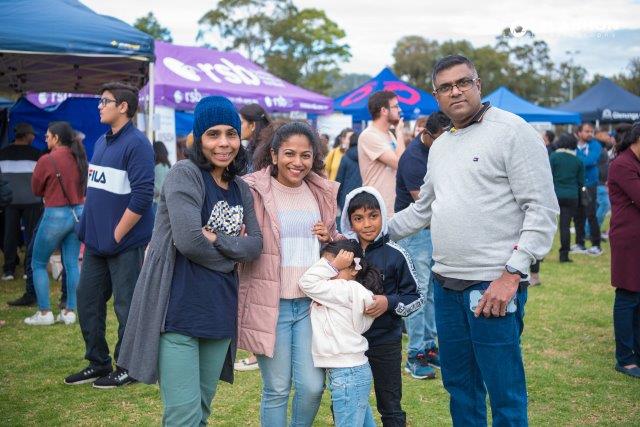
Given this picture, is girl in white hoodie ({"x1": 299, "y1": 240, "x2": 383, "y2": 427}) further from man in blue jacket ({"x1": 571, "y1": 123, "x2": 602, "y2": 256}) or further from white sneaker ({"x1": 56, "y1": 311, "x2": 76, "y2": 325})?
man in blue jacket ({"x1": 571, "y1": 123, "x2": 602, "y2": 256})

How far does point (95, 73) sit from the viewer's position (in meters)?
9.53

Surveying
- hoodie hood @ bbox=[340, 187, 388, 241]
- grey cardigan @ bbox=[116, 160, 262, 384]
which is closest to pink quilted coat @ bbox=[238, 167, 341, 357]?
grey cardigan @ bbox=[116, 160, 262, 384]

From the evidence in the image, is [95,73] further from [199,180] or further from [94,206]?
[199,180]

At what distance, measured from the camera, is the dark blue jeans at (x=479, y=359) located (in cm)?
308

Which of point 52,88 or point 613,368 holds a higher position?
point 52,88

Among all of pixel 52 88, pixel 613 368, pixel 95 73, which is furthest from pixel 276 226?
pixel 52 88

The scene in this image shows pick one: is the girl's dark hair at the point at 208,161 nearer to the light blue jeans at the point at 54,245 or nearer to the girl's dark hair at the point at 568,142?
the light blue jeans at the point at 54,245

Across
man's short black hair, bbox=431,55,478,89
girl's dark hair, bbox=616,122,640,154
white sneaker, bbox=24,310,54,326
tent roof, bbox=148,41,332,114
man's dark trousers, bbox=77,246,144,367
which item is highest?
tent roof, bbox=148,41,332,114

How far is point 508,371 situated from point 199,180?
66.2 inches

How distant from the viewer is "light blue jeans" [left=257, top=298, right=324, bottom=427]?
335 cm

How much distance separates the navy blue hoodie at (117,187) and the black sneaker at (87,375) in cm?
108

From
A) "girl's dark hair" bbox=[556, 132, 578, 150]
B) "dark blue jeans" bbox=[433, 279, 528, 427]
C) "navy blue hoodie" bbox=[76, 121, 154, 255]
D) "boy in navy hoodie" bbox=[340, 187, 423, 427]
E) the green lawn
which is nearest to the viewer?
"dark blue jeans" bbox=[433, 279, 528, 427]

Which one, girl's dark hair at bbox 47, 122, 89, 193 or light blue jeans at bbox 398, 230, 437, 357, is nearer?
light blue jeans at bbox 398, 230, 437, 357

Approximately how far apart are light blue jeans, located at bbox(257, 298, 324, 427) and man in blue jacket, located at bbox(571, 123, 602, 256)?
33.6 ft
